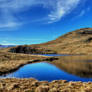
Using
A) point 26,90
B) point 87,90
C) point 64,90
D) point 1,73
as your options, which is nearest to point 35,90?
point 26,90

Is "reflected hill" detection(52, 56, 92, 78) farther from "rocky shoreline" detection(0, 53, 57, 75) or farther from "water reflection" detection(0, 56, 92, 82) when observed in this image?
"rocky shoreline" detection(0, 53, 57, 75)

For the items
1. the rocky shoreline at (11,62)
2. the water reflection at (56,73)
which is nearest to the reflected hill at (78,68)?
the water reflection at (56,73)

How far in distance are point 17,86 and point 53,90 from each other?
580cm

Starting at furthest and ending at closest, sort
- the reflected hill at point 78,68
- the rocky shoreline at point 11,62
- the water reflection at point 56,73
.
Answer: the rocky shoreline at point 11,62 < the reflected hill at point 78,68 < the water reflection at point 56,73

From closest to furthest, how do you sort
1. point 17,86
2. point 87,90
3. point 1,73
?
point 87,90 < point 17,86 < point 1,73

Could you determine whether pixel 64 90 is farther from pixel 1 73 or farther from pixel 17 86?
pixel 1 73

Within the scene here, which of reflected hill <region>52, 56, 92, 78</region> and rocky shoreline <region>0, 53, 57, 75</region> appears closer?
reflected hill <region>52, 56, 92, 78</region>

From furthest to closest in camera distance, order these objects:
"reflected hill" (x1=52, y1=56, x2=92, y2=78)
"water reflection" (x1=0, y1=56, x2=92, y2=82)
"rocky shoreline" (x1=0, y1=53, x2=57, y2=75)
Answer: "rocky shoreline" (x1=0, y1=53, x2=57, y2=75) → "reflected hill" (x1=52, y1=56, x2=92, y2=78) → "water reflection" (x1=0, y1=56, x2=92, y2=82)

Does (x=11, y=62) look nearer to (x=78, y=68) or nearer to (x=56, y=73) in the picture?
(x=56, y=73)

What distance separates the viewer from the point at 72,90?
56.1 ft

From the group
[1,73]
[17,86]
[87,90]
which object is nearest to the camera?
[87,90]

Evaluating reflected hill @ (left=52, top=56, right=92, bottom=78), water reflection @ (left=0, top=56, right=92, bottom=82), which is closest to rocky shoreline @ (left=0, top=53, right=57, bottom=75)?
water reflection @ (left=0, top=56, right=92, bottom=82)

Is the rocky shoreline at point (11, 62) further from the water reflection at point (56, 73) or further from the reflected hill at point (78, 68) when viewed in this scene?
the reflected hill at point (78, 68)

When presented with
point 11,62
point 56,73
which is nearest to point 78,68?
point 56,73
